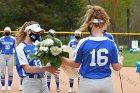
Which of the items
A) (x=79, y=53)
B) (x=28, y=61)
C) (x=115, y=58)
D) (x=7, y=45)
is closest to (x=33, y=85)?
(x=28, y=61)

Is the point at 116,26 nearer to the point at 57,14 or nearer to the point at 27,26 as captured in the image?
the point at 57,14

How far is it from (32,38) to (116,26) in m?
50.1

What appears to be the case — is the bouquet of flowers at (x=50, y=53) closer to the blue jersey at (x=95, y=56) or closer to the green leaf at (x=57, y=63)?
the green leaf at (x=57, y=63)

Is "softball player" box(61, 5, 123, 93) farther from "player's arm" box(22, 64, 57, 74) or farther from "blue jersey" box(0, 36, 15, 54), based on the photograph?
"blue jersey" box(0, 36, 15, 54)

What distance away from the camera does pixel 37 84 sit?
22.8 ft

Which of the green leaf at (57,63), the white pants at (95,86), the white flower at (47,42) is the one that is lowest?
the white pants at (95,86)

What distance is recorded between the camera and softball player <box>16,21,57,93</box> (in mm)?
6760

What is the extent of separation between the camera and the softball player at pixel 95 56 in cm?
576

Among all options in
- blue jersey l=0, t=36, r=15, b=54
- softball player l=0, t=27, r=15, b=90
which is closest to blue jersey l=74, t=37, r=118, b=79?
softball player l=0, t=27, r=15, b=90

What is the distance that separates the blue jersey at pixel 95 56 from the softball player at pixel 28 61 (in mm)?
1073

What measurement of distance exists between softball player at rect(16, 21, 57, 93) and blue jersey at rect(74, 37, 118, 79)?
1073 mm

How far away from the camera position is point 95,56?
5746 mm

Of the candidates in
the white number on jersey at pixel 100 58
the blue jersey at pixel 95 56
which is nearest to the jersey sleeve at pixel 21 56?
the blue jersey at pixel 95 56

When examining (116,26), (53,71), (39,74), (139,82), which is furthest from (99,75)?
(116,26)
